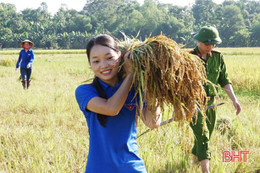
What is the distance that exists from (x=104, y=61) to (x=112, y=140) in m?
0.44

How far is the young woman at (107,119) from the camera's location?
149 cm

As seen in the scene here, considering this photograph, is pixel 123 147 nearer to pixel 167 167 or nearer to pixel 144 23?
pixel 167 167

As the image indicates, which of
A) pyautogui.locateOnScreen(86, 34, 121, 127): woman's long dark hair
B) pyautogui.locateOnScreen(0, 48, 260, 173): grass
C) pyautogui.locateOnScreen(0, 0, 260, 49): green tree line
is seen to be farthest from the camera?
pyautogui.locateOnScreen(0, 0, 260, 49): green tree line

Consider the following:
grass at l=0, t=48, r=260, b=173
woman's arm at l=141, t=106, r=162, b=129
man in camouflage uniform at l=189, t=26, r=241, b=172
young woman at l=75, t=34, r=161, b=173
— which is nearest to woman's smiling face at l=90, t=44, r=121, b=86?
young woman at l=75, t=34, r=161, b=173

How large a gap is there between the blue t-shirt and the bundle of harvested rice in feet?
0.48

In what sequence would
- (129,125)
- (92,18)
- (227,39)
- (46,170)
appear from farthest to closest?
(92,18), (227,39), (46,170), (129,125)

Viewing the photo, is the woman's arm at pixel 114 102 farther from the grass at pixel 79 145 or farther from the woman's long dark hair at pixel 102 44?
the grass at pixel 79 145

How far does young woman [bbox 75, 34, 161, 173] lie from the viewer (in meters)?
1.49

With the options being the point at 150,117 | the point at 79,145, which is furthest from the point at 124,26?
the point at 150,117

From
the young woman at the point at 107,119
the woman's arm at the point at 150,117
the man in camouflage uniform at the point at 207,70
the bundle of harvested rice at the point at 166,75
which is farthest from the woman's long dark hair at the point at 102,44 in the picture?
the man in camouflage uniform at the point at 207,70

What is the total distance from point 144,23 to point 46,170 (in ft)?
260

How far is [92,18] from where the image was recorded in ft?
279

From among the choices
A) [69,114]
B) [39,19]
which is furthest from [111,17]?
[69,114]

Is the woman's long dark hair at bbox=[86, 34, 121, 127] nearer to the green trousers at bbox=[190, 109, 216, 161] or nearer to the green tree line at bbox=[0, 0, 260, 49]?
the green trousers at bbox=[190, 109, 216, 161]
